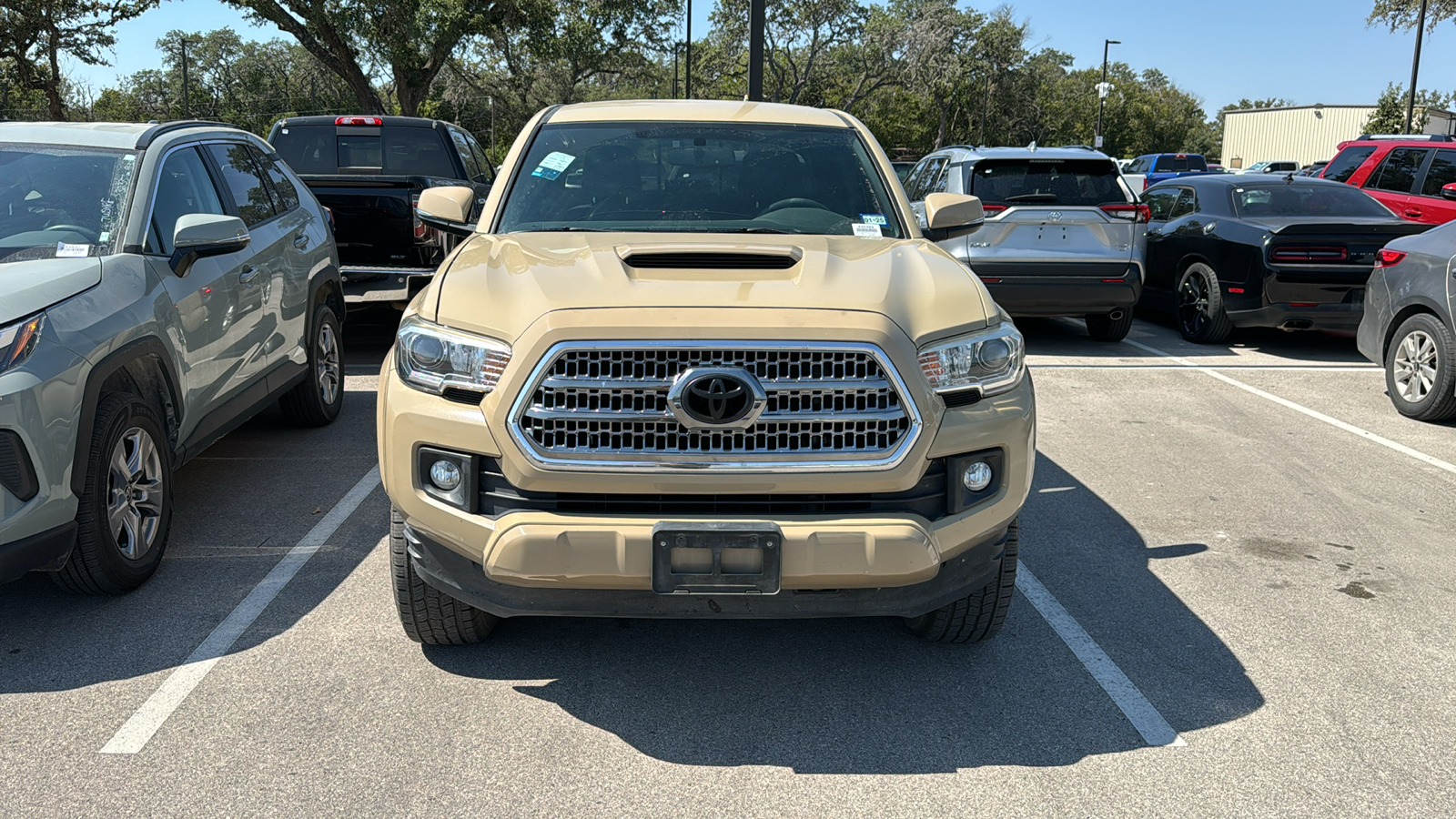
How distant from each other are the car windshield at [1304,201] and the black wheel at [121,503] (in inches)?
375

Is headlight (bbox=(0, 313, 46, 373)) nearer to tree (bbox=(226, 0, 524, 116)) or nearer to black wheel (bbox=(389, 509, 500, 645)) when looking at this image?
black wheel (bbox=(389, 509, 500, 645))

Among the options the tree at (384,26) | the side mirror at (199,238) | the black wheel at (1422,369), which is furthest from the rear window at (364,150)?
the tree at (384,26)

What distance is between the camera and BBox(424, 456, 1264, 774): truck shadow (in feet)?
11.2

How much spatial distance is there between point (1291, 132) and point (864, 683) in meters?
62.8

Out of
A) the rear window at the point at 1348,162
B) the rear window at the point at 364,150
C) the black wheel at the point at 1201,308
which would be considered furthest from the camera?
the rear window at the point at 1348,162

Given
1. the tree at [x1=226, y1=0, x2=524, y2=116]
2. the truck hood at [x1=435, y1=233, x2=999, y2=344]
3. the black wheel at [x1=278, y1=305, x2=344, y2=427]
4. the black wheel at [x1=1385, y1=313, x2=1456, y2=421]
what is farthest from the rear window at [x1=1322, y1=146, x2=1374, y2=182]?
the tree at [x1=226, y1=0, x2=524, y2=116]

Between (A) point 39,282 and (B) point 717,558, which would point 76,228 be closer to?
(A) point 39,282

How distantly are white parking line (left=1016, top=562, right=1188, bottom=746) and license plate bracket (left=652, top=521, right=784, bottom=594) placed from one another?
126cm

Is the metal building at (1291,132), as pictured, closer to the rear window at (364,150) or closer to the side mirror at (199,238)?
the rear window at (364,150)

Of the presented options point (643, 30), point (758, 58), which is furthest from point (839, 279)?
point (643, 30)

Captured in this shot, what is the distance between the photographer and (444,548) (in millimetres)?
3387


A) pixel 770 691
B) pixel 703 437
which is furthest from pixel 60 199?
pixel 770 691

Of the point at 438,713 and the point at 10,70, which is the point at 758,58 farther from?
the point at 10,70

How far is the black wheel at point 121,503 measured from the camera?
13.6 ft
